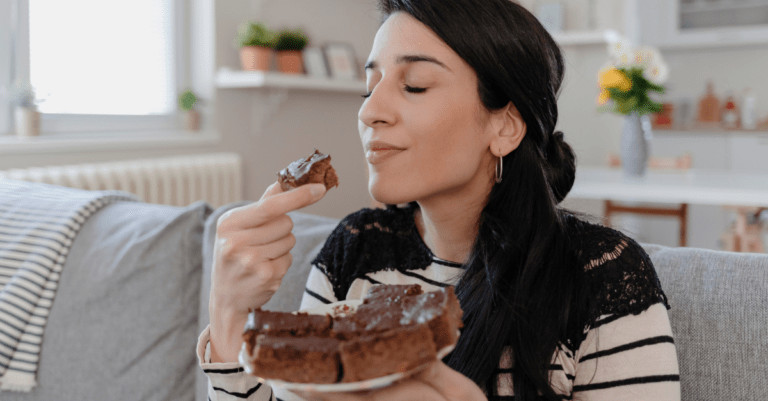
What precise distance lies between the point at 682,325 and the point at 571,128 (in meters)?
4.30

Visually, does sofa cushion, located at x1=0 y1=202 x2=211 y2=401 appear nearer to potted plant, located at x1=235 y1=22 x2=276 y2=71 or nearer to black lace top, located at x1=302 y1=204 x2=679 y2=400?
black lace top, located at x1=302 y1=204 x2=679 y2=400

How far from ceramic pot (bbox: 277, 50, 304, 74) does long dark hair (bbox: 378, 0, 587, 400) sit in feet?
8.78

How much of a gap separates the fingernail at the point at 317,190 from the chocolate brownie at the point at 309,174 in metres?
0.03

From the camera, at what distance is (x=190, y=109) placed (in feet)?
11.2

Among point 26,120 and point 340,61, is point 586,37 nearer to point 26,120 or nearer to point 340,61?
point 340,61

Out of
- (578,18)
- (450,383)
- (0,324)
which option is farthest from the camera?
(578,18)

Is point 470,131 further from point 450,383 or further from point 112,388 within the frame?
point 112,388

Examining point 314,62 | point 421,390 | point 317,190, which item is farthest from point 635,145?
point 421,390

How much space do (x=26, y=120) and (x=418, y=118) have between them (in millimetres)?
2299

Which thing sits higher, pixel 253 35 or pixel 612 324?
pixel 253 35

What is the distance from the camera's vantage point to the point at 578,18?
16.3 ft

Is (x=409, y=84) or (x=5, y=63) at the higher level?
(x=5, y=63)

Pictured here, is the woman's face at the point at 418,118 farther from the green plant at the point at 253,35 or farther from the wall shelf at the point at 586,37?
the wall shelf at the point at 586,37

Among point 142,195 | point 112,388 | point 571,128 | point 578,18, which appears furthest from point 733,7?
point 112,388
